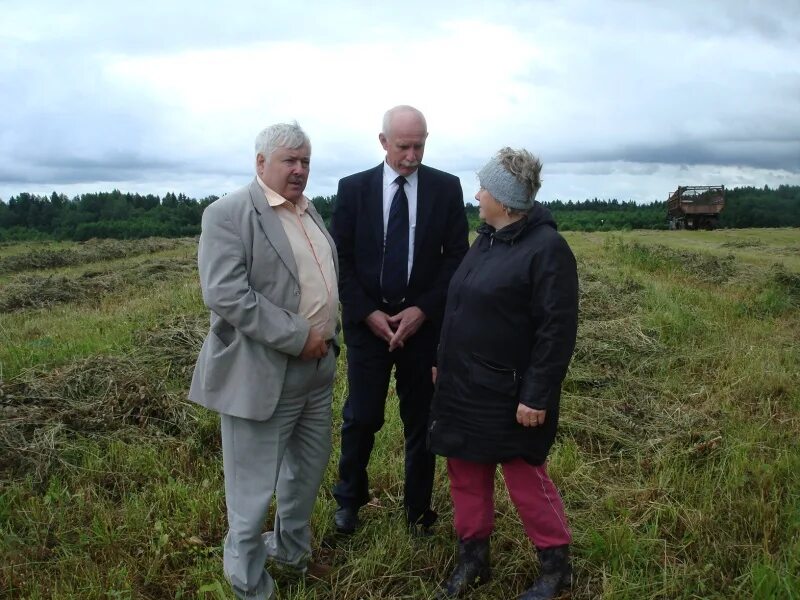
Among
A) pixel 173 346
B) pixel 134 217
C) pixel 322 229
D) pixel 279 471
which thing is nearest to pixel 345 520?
pixel 279 471

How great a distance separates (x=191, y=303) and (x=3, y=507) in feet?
17.0

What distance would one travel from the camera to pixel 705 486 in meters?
3.78

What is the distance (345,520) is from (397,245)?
4.68 feet

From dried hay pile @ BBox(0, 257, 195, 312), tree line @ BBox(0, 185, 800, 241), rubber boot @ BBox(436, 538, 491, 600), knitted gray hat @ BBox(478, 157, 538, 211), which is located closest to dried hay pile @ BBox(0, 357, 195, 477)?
rubber boot @ BBox(436, 538, 491, 600)

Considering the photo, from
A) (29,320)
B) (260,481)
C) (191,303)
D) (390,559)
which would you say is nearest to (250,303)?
(260,481)

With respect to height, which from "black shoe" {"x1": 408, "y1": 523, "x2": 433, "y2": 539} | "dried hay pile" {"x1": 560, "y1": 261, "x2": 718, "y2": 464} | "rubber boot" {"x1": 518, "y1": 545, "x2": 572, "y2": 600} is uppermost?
"dried hay pile" {"x1": 560, "y1": 261, "x2": 718, "y2": 464}

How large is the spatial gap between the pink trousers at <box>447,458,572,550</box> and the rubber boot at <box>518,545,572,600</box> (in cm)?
4

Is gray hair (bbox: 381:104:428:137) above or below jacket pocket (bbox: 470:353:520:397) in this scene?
above

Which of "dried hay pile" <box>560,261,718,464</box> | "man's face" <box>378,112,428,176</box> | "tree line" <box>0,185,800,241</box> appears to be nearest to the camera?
"man's face" <box>378,112,428,176</box>

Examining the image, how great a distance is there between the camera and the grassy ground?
3125 mm

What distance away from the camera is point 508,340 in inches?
112

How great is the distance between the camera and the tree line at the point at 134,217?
2998 cm

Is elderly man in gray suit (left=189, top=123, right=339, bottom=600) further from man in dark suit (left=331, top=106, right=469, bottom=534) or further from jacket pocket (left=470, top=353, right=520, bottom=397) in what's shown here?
jacket pocket (left=470, top=353, right=520, bottom=397)

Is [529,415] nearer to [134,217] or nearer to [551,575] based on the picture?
[551,575]
